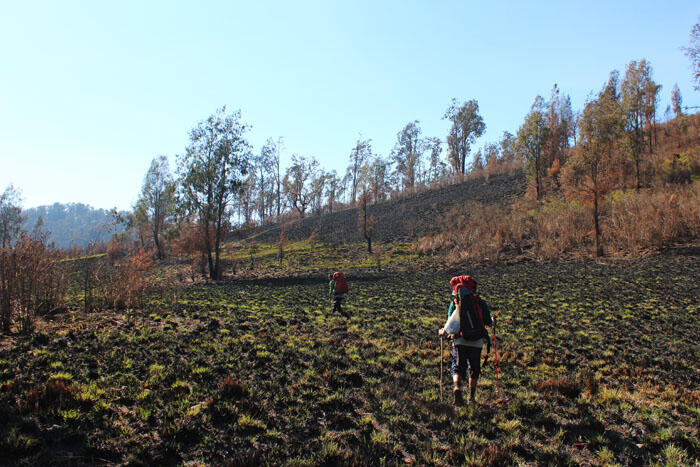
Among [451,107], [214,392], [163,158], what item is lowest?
[214,392]

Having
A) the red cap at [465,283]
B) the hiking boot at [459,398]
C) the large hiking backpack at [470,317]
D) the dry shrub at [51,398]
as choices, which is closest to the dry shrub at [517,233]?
the red cap at [465,283]

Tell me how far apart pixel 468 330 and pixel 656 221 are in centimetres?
2300

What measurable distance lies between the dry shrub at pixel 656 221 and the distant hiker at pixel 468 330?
21655mm

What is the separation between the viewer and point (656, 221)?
2144 centimetres

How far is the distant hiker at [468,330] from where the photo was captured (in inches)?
228

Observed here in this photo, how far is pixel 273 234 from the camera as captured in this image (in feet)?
195

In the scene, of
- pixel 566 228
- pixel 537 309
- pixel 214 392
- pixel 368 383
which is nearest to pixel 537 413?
pixel 368 383

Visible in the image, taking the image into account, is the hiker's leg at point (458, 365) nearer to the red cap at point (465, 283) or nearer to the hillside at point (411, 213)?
the red cap at point (465, 283)

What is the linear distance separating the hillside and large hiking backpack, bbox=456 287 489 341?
3594 centimetres

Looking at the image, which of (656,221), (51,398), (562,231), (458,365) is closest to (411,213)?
(562,231)

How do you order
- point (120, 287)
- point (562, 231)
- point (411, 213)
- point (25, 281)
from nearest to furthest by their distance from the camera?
point (25, 281) < point (120, 287) < point (562, 231) < point (411, 213)

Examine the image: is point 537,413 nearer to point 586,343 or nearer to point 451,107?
point 586,343

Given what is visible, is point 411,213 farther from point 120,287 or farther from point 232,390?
point 232,390

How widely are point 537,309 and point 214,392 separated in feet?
35.6
